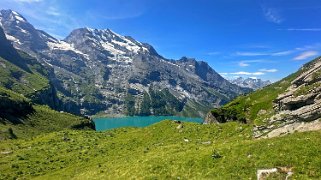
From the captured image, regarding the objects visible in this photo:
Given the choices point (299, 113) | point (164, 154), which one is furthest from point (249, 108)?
point (164, 154)

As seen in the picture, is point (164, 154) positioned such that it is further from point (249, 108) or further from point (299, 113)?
point (249, 108)

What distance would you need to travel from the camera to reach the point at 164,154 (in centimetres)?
4409

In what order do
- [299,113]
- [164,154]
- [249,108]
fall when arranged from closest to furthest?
[299,113]
[164,154]
[249,108]

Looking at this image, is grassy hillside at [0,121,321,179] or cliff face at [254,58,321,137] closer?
grassy hillside at [0,121,321,179]

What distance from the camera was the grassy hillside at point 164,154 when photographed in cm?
3192

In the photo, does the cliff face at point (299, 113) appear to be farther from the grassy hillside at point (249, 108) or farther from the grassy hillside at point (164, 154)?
the grassy hillside at point (249, 108)

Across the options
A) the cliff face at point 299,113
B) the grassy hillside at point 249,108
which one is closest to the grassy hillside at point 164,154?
the cliff face at point 299,113

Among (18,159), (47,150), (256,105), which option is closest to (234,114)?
(256,105)

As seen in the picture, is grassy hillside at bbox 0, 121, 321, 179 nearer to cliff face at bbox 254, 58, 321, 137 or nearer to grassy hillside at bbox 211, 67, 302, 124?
cliff face at bbox 254, 58, 321, 137

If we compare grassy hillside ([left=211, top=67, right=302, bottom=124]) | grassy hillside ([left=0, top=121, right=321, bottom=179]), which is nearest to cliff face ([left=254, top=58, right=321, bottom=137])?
grassy hillside ([left=0, top=121, right=321, bottom=179])

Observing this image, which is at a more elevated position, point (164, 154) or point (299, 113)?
point (299, 113)

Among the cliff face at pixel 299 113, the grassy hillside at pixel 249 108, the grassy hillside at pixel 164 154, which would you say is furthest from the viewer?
the grassy hillside at pixel 249 108

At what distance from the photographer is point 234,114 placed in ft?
309

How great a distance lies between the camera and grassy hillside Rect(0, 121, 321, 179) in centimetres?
3192
